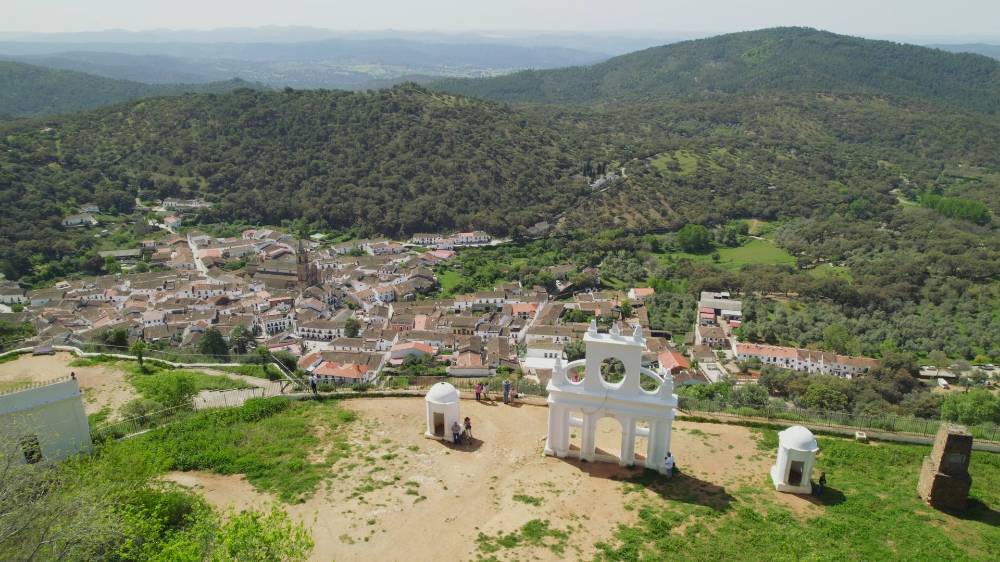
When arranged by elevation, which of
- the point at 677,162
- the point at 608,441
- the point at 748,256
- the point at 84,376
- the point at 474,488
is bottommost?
A: the point at 748,256

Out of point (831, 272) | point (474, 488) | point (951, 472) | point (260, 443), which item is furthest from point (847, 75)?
point (260, 443)

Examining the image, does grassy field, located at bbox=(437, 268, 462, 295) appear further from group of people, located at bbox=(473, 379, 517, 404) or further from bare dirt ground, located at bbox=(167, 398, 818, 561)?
bare dirt ground, located at bbox=(167, 398, 818, 561)

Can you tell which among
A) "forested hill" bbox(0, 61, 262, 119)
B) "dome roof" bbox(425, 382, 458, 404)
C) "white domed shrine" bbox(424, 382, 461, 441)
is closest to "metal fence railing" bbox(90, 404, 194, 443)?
"white domed shrine" bbox(424, 382, 461, 441)

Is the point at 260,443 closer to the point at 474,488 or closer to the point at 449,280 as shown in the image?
the point at 474,488

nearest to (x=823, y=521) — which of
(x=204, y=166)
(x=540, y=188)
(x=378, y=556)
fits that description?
(x=378, y=556)

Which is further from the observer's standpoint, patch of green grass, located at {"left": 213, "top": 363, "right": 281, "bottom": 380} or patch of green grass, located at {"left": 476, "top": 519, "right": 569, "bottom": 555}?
patch of green grass, located at {"left": 213, "top": 363, "right": 281, "bottom": 380}

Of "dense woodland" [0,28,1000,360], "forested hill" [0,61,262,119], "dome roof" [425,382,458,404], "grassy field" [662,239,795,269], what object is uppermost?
"forested hill" [0,61,262,119]
